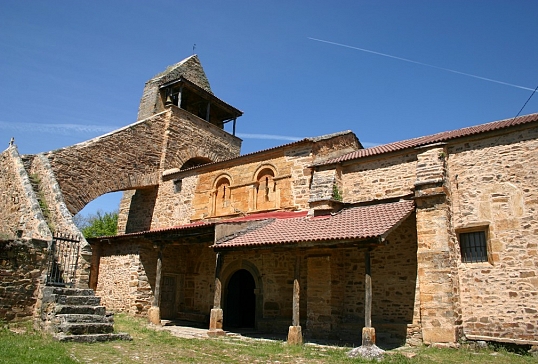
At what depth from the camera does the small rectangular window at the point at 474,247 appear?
32.1 feet

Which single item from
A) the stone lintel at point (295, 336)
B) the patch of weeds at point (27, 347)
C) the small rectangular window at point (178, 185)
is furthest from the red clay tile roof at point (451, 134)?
the patch of weeds at point (27, 347)

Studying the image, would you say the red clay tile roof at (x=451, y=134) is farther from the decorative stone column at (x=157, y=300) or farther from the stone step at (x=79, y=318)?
the stone step at (x=79, y=318)

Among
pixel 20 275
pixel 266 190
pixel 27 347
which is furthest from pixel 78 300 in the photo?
→ pixel 266 190

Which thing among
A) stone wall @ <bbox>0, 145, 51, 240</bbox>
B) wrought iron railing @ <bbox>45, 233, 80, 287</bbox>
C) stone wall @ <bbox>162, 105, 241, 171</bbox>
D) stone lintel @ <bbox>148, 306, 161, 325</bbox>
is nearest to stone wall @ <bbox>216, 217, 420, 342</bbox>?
stone lintel @ <bbox>148, 306, 161, 325</bbox>

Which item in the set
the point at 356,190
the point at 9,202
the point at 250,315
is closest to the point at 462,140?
the point at 356,190

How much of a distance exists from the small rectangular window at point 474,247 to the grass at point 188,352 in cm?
196

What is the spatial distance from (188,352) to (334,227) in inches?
170

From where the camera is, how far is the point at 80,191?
15.5 meters

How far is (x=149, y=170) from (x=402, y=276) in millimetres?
11972

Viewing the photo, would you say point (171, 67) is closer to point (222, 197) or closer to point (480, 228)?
point (222, 197)

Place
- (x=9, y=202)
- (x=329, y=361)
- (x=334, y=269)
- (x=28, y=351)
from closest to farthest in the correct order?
(x=28, y=351) < (x=329, y=361) < (x=334, y=269) < (x=9, y=202)

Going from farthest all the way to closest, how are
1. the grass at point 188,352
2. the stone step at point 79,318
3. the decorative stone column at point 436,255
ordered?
1. the decorative stone column at point 436,255
2. the stone step at point 79,318
3. the grass at point 188,352

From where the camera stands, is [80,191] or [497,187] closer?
[497,187]

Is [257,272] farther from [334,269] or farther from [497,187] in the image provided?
[497,187]
